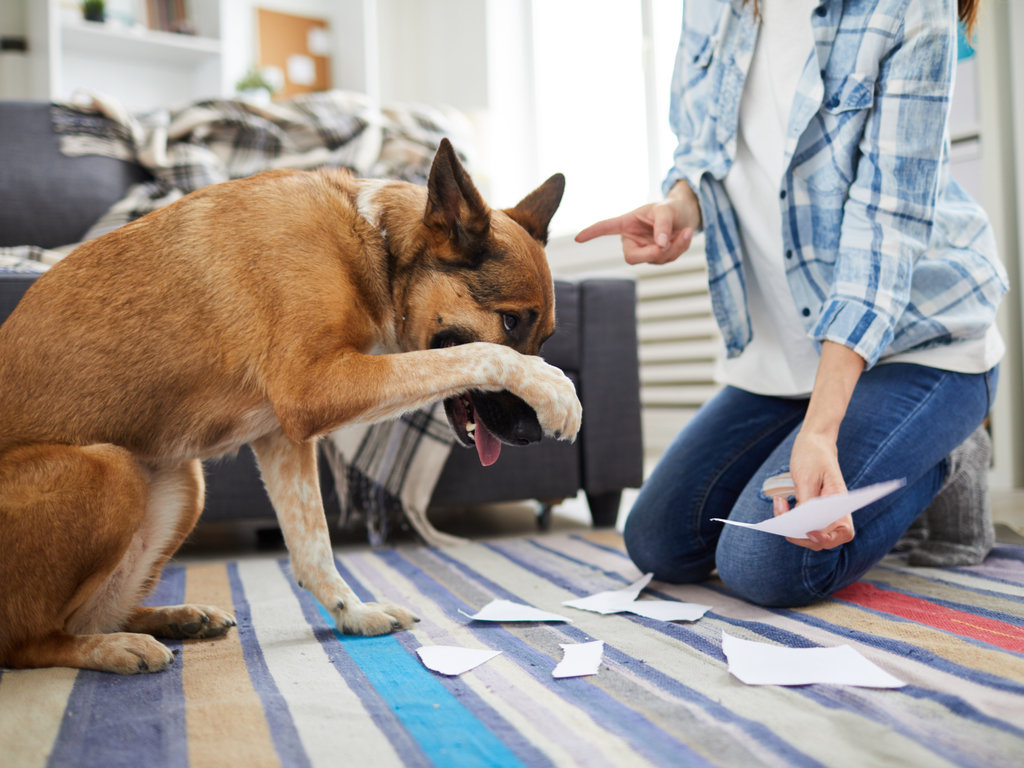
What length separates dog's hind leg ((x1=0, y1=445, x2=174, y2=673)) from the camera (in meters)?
1.16

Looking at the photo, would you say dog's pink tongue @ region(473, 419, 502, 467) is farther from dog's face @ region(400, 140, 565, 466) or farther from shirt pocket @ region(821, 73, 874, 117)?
shirt pocket @ region(821, 73, 874, 117)

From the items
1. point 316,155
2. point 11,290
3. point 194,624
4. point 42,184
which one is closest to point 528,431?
point 194,624

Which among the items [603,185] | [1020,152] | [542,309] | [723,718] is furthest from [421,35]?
[723,718]

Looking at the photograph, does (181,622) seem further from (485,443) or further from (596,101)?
(596,101)

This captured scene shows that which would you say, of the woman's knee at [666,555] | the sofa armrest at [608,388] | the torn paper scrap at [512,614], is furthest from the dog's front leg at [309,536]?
the sofa armrest at [608,388]

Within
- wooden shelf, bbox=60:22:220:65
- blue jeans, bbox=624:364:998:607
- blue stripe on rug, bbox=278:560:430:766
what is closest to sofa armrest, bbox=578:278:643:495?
blue jeans, bbox=624:364:998:607

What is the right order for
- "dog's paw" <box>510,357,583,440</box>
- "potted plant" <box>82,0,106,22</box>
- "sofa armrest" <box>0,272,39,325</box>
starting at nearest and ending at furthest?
"dog's paw" <box>510,357,583,440</box> → "sofa armrest" <box>0,272,39,325</box> → "potted plant" <box>82,0,106,22</box>

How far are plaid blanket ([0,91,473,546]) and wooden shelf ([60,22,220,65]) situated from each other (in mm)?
1575

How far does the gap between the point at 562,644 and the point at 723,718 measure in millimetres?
385

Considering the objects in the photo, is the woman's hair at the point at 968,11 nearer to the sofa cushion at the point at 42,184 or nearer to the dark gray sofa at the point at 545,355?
the dark gray sofa at the point at 545,355

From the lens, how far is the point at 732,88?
5.52 ft

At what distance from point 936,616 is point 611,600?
0.57 metres

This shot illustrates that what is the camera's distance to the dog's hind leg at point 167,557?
4.60 feet

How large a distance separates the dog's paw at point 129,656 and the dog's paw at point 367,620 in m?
0.28
